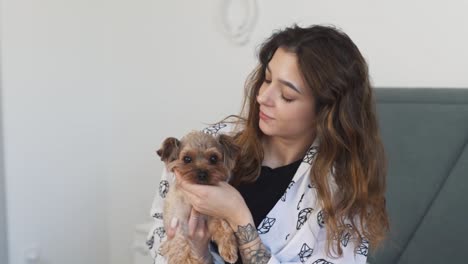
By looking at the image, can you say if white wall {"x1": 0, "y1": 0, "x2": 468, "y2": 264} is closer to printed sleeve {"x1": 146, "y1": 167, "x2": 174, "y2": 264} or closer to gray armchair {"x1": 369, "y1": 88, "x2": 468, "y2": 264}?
gray armchair {"x1": 369, "y1": 88, "x2": 468, "y2": 264}

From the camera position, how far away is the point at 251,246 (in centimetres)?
155

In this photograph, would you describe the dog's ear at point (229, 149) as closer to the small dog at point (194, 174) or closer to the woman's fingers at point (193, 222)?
the small dog at point (194, 174)

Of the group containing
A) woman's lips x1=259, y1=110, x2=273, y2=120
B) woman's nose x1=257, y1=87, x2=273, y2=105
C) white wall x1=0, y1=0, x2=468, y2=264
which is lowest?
white wall x1=0, y1=0, x2=468, y2=264

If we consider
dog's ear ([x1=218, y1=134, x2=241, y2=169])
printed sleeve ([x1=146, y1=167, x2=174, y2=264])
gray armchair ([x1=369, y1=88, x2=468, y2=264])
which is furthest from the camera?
gray armchair ([x1=369, y1=88, x2=468, y2=264])

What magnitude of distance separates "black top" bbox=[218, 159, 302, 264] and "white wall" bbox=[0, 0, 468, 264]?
831 millimetres

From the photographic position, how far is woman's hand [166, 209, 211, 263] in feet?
5.31

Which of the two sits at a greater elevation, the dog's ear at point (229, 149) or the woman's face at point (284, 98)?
the woman's face at point (284, 98)

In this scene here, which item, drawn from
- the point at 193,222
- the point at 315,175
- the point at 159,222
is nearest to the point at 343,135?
the point at 315,175

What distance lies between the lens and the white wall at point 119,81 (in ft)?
7.40

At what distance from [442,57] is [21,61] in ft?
6.01

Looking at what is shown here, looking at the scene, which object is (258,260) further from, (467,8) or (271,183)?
(467,8)

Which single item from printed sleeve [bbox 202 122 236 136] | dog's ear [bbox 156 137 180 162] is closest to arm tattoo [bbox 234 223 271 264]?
dog's ear [bbox 156 137 180 162]

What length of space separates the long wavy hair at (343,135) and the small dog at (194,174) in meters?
0.27

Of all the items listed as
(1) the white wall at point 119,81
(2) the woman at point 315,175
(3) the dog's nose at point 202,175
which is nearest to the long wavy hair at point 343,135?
(2) the woman at point 315,175
